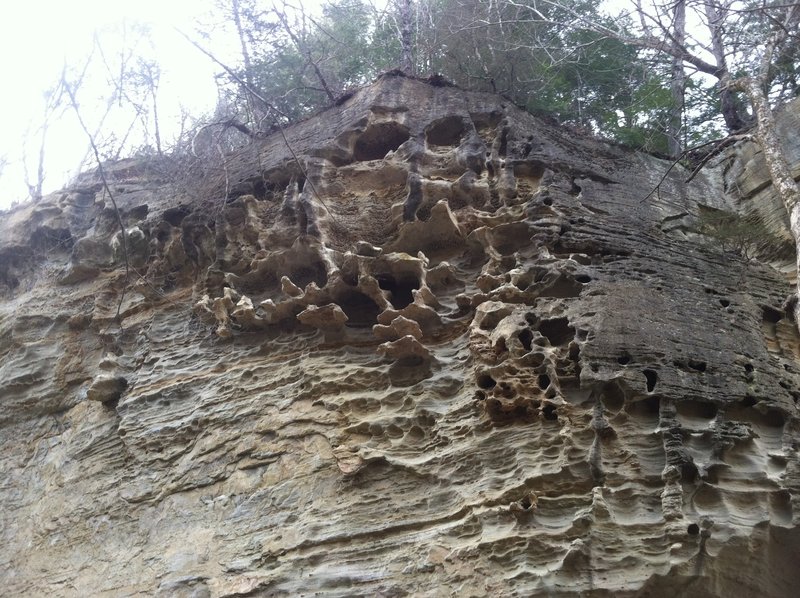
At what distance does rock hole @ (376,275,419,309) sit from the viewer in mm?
7113

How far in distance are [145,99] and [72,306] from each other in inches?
224

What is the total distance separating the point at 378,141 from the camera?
28.6ft

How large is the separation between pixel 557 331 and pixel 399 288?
174 cm

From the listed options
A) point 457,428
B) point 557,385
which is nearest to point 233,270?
point 457,428

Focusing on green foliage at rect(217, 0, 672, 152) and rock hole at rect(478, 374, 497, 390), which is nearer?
rock hole at rect(478, 374, 497, 390)

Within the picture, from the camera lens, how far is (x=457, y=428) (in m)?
5.64

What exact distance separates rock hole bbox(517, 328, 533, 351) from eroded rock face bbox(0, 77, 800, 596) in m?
0.02

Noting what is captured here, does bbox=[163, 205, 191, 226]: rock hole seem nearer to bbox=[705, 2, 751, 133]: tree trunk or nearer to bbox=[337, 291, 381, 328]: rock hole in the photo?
bbox=[337, 291, 381, 328]: rock hole

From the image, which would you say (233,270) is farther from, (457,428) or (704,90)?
(704,90)

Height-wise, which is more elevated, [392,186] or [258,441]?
[392,186]

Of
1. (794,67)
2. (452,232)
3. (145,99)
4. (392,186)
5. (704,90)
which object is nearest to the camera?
(452,232)

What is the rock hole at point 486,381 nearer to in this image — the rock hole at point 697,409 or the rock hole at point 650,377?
the rock hole at point 650,377

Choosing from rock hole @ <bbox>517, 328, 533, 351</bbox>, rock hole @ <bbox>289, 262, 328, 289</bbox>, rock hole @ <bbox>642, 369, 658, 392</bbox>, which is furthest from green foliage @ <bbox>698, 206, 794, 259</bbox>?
rock hole @ <bbox>289, 262, 328, 289</bbox>

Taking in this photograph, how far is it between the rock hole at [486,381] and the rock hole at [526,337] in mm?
386
